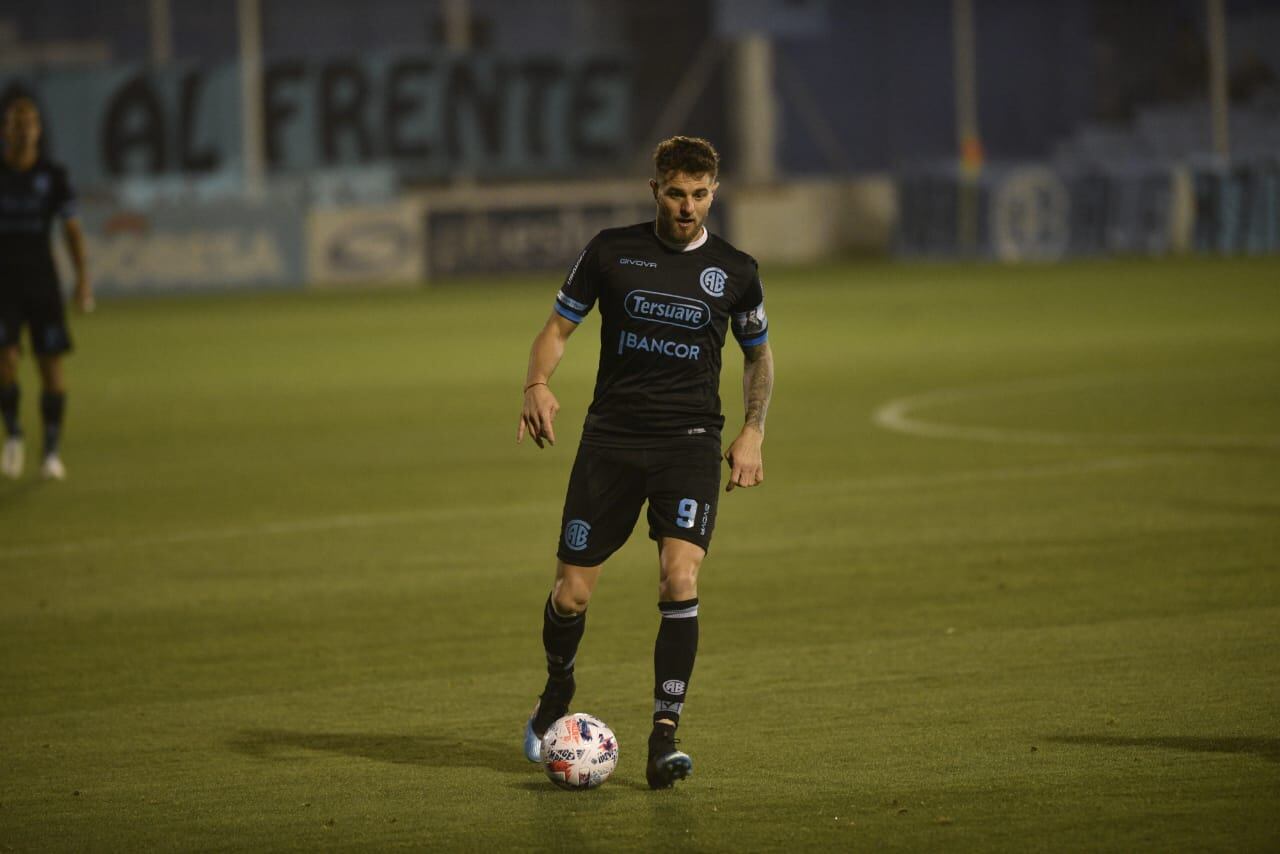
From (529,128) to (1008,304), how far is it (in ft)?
65.0

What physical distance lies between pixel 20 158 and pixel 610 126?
117ft

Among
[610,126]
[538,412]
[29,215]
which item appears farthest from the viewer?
[610,126]

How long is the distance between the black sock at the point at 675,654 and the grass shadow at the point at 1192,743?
121cm

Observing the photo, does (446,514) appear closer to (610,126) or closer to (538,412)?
(538,412)

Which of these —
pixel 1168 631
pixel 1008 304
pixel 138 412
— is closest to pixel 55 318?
pixel 138 412

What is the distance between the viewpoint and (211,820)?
20.2 feet

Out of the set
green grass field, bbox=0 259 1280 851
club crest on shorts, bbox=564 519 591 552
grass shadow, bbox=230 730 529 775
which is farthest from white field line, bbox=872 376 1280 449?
club crest on shorts, bbox=564 519 591 552

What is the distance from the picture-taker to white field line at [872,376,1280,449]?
583 inches

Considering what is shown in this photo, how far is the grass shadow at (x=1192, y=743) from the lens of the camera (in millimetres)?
6574

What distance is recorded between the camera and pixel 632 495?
22.1ft

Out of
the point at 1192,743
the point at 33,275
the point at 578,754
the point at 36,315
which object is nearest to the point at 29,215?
the point at 33,275

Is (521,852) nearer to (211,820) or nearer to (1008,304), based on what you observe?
(211,820)

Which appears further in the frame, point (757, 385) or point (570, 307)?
point (757, 385)

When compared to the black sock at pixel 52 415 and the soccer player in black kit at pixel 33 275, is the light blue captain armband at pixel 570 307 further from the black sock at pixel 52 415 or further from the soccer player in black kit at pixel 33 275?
the black sock at pixel 52 415
